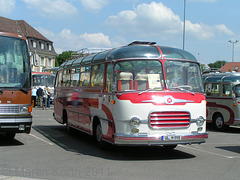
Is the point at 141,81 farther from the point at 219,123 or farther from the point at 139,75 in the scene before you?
the point at 219,123

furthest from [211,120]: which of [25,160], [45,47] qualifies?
[45,47]

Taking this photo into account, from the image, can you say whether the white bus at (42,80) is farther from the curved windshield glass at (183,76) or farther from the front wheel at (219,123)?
the curved windshield glass at (183,76)

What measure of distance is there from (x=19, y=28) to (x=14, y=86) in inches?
3298

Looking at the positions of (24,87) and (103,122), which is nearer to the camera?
(103,122)

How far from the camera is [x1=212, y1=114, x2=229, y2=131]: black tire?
17469 mm

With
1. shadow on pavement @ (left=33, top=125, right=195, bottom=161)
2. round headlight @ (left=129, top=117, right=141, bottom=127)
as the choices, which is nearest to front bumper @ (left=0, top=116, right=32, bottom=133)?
shadow on pavement @ (left=33, top=125, right=195, bottom=161)

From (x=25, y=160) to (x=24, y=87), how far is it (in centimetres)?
289

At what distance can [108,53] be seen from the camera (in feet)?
36.4

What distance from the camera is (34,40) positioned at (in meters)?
94.8

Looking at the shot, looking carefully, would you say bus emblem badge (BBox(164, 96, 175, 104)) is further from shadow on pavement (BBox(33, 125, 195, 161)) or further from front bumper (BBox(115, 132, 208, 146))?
shadow on pavement (BBox(33, 125, 195, 161))

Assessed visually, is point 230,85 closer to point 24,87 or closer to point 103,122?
point 103,122

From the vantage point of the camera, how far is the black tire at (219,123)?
17.5 meters

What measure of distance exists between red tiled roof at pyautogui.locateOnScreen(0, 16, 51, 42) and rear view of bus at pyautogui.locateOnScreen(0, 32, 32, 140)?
7534 cm

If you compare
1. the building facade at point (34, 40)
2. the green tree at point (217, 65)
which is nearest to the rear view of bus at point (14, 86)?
the building facade at point (34, 40)
